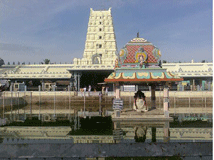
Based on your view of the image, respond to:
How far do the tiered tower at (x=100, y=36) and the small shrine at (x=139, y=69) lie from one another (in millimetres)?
32789

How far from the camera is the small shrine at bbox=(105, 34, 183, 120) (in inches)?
681

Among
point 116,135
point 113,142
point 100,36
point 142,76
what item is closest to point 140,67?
point 142,76

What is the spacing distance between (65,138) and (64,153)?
17.9ft

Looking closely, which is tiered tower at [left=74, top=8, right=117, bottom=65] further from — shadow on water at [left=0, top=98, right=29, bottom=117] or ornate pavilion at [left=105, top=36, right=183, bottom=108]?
ornate pavilion at [left=105, top=36, right=183, bottom=108]

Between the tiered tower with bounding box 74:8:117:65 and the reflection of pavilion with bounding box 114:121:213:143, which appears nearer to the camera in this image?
the reflection of pavilion with bounding box 114:121:213:143

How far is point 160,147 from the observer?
6926 millimetres

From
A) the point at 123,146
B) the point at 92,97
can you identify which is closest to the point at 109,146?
the point at 123,146

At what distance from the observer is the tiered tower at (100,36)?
2091 inches

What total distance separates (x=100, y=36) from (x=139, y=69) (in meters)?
37.7

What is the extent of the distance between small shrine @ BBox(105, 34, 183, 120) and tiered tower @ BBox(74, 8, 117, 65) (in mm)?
32789

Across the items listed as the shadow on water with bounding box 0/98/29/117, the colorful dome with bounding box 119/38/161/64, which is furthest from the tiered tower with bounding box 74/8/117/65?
the colorful dome with bounding box 119/38/161/64

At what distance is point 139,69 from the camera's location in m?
17.8

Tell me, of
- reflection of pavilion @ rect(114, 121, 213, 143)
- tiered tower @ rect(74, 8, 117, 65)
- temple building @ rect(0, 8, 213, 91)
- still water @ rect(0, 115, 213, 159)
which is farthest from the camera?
tiered tower @ rect(74, 8, 117, 65)

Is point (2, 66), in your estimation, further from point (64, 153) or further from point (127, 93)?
point (64, 153)
